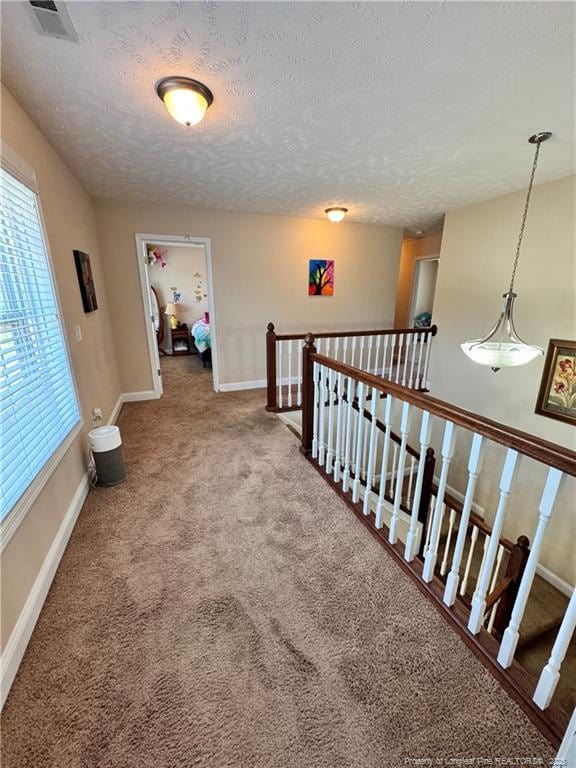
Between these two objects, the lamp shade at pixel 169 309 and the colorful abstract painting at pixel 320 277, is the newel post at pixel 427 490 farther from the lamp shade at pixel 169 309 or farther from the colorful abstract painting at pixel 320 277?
the lamp shade at pixel 169 309

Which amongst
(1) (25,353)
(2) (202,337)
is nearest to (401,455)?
(1) (25,353)

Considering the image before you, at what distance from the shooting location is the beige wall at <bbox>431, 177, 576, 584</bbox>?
3.08 meters

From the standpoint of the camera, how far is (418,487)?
1.55m

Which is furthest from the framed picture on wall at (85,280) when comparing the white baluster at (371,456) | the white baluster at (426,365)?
the white baluster at (426,365)

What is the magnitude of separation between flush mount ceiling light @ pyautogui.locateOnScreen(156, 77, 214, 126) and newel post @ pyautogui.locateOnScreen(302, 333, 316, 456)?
5.22 feet

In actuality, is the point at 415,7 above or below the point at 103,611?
above

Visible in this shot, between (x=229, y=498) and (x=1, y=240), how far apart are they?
1.90 metres

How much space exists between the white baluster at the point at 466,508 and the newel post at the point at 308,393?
1.46 meters

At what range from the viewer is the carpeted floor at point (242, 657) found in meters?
0.98

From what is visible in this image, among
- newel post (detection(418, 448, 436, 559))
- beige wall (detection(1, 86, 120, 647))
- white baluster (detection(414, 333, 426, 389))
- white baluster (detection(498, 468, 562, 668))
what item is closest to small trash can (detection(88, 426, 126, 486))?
beige wall (detection(1, 86, 120, 647))

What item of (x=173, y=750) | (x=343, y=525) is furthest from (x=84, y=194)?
(x=173, y=750)

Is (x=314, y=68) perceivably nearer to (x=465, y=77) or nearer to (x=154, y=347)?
(x=465, y=77)

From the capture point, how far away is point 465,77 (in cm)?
158

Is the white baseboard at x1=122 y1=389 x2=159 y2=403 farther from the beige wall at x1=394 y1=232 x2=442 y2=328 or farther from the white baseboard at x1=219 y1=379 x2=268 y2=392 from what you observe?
the beige wall at x1=394 y1=232 x2=442 y2=328
